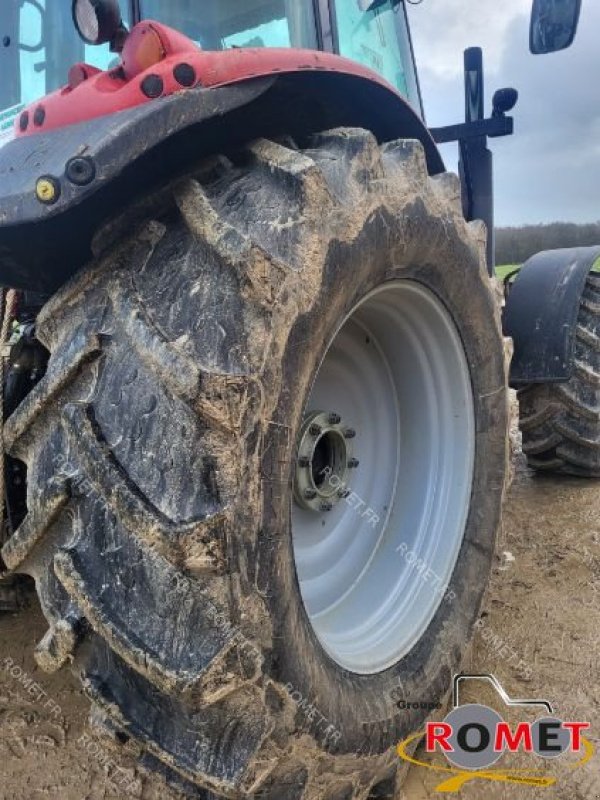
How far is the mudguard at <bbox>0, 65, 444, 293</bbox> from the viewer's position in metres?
1.21

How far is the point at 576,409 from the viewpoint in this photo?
3379mm

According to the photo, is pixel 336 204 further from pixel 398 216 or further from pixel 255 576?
pixel 255 576

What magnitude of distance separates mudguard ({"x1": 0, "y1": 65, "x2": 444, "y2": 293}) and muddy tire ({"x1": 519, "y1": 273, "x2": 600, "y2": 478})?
2.01m

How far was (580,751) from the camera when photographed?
188 cm

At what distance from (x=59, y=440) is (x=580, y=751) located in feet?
4.92

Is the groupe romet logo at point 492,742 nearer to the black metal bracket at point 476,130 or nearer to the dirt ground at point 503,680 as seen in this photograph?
the dirt ground at point 503,680

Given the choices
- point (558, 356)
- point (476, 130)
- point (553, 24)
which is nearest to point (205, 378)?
point (553, 24)

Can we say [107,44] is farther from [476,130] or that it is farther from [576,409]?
[576,409]

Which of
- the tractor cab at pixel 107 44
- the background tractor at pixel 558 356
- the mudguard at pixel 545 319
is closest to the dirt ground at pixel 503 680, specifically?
the background tractor at pixel 558 356

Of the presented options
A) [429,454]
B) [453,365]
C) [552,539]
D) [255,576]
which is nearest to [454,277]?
[453,365]

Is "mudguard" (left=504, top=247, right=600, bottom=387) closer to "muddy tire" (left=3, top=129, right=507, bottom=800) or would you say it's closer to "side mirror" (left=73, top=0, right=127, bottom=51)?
"muddy tire" (left=3, top=129, right=507, bottom=800)

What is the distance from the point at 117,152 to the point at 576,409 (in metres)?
2.70

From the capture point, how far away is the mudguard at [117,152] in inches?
A: 47.6

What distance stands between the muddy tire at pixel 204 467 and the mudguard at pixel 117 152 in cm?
6
